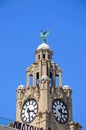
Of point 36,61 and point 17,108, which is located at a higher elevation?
point 36,61

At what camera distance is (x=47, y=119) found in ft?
254

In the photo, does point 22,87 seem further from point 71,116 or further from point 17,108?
point 71,116

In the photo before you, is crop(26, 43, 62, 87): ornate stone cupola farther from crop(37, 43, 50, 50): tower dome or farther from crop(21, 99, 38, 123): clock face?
crop(21, 99, 38, 123): clock face

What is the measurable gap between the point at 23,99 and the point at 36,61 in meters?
7.03

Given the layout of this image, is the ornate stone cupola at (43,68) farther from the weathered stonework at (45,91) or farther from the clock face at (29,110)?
the clock face at (29,110)

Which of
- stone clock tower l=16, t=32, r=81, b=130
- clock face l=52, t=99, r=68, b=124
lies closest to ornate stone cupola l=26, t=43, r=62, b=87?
stone clock tower l=16, t=32, r=81, b=130

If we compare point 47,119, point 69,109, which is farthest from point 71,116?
point 47,119

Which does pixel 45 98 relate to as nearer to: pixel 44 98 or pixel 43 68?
pixel 44 98

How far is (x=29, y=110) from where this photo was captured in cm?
8106

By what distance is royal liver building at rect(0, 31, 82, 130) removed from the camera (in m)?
78.9

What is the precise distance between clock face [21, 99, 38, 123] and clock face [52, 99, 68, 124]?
2.92 m

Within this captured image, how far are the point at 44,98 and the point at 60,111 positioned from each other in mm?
3540

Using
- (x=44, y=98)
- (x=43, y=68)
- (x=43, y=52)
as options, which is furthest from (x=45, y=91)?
(x=43, y=52)

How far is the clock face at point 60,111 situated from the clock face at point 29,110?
2916 mm
